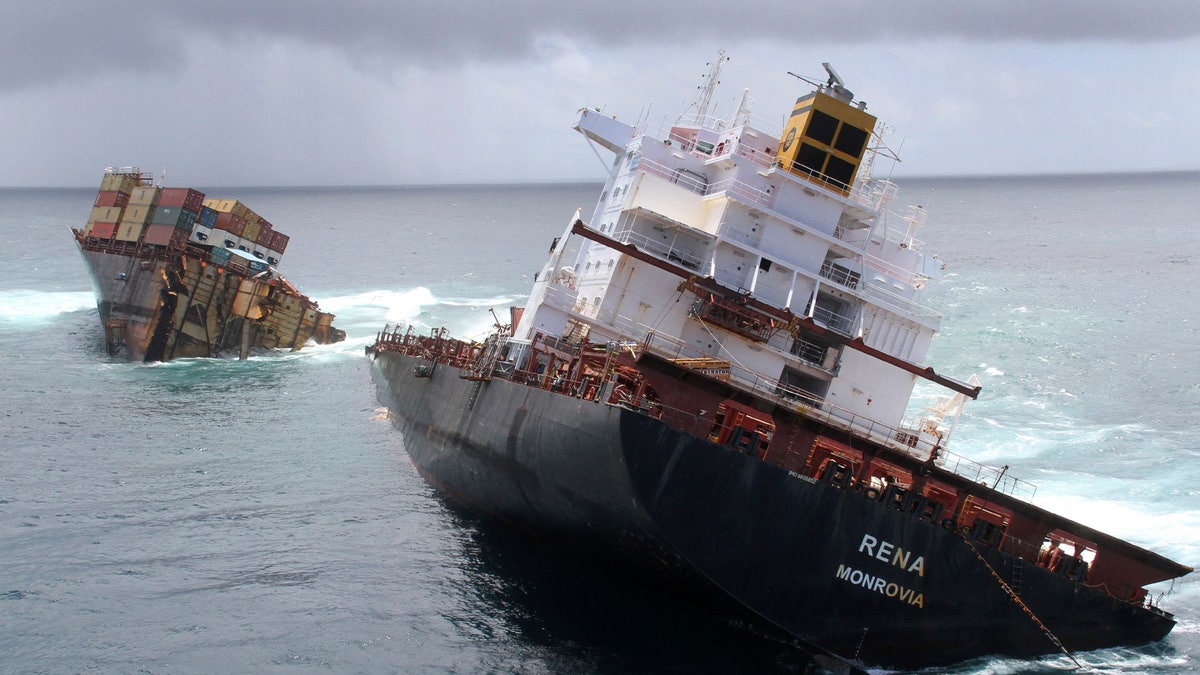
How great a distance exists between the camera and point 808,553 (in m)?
20.5

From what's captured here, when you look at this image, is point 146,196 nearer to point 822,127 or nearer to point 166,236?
point 166,236

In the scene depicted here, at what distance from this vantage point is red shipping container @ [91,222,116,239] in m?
67.8

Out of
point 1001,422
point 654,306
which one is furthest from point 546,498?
point 1001,422

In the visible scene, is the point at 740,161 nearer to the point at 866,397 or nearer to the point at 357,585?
the point at 866,397

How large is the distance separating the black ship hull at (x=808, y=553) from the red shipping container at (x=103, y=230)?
5531 cm

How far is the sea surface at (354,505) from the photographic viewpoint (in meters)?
→ 20.0

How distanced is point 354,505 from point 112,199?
52403mm

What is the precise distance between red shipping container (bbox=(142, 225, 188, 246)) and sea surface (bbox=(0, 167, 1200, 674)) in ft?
22.4

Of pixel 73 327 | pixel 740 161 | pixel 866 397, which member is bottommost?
pixel 73 327

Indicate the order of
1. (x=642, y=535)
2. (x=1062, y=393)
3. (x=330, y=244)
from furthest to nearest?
(x=330, y=244) → (x=1062, y=393) → (x=642, y=535)

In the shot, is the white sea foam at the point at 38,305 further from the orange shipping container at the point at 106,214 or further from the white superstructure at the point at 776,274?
the white superstructure at the point at 776,274

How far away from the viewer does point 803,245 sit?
1111 inches

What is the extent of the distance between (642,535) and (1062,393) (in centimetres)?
3672

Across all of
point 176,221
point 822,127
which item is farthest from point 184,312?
point 822,127
